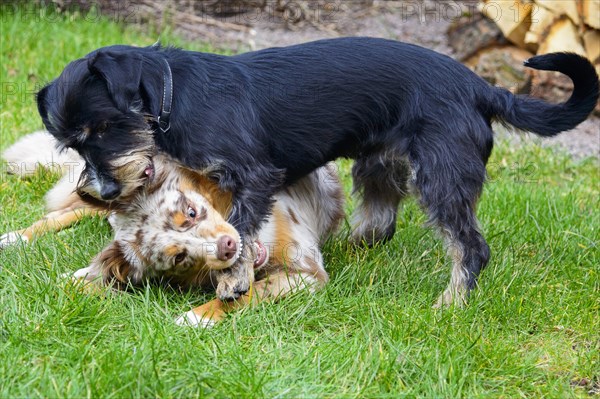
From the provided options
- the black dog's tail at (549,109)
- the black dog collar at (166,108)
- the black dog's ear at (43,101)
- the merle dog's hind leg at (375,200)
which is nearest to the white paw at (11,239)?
the black dog's ear at (43,101)

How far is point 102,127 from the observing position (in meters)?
4.09

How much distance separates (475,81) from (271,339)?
1900mm

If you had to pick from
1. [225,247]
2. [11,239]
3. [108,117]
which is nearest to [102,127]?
[108,117]

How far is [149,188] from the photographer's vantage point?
14.1 feet

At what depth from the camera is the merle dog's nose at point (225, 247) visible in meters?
4.07

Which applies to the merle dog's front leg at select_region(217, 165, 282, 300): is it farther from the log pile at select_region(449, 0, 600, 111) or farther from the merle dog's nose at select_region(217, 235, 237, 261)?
the log pile at select_region(449, 0, 600, 111)

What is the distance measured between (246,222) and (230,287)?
0.35 m

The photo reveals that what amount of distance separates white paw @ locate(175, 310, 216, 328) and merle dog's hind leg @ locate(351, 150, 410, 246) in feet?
4.60

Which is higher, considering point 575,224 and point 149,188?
point 149,188

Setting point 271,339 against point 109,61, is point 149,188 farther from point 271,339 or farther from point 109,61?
point 271,339

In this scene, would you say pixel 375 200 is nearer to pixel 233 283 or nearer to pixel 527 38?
pixel 233 283

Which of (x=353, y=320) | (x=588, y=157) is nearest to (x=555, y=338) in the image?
(x=353, y=320)

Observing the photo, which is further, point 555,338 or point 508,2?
point 508,2

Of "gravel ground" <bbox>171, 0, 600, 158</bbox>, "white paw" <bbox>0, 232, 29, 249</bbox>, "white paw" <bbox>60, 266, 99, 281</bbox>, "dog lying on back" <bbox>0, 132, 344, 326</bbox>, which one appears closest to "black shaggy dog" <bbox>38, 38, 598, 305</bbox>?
"dog lying on back" <bbox>0, 132, 344, 326</bbox>
